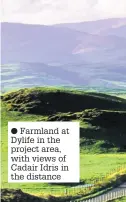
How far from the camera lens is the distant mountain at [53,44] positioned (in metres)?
14.6

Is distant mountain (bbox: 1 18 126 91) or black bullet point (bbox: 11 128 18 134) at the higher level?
distant mountain (bbox: 1 18 126 91)

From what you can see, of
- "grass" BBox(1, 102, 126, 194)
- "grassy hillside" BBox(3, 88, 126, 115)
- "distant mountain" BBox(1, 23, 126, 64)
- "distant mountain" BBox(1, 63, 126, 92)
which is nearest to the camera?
"grass" BBox(1, 102, 126, 194)

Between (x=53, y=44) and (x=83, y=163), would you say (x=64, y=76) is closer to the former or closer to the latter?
(x=53, y=44)

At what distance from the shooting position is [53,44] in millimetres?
16000

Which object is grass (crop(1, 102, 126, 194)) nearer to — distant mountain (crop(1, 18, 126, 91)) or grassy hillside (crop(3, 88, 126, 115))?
grassy hillside (crop(3, 88, 126, 115))

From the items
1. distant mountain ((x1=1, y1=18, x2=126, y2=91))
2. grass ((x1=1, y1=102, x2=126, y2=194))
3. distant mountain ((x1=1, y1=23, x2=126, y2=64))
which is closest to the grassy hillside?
grass ((x1=1, y1=102, x2=126, y2=194))

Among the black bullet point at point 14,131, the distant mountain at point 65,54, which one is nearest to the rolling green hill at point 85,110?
the distant mountain at point 65,54

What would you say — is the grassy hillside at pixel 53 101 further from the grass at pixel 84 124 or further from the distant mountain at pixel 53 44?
the distant mountain at pixel 53 44

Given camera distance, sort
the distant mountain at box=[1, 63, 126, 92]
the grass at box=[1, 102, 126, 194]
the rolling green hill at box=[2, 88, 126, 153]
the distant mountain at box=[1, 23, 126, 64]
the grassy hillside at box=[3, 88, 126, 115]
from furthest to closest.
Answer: the distant mountain at box=[1, 63, 126, 92]
the distant mountain at box=[1, 23, 126, 64]
the grassy hillside at box=[3, 88, 126, 115]
the rolling green hill at box=[2, 88, 126, 153]
the grass at box=[1, 102, 126, 194]

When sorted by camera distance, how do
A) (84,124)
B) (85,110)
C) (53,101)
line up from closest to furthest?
(84,124) < (85,110) < (53,101)

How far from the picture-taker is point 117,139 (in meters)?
13.2

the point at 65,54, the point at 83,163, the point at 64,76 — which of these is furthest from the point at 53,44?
the point at 83,163

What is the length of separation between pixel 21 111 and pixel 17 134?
7.11ft

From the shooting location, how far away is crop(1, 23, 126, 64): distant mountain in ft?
47.9
